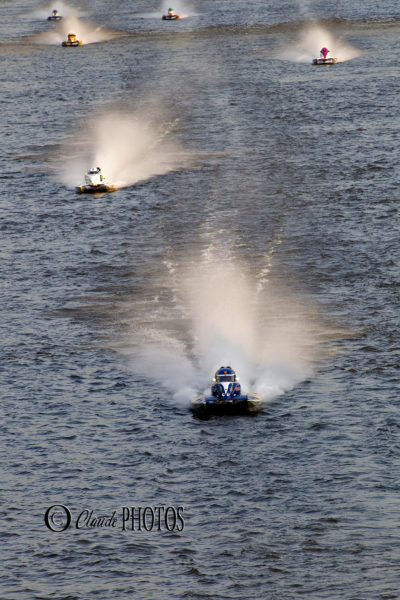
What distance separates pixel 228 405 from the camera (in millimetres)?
83938

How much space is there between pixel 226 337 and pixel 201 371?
25.2ft

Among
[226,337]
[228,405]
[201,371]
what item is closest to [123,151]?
[226,337]

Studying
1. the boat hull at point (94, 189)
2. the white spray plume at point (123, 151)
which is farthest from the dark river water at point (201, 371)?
the boat hull at point (94, 189)

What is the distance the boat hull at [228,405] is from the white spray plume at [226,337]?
1.95 m

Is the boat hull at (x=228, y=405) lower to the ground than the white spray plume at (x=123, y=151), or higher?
lower

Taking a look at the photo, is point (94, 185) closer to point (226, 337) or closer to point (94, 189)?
point (94, 189)

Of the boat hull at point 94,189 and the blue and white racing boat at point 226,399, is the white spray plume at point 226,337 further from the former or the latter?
the boat hull at point 94,189

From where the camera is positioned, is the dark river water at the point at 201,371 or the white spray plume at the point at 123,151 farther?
the white spray plume at the point at 123,151

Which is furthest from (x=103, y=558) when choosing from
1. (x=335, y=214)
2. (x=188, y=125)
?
(x=188, y=125)

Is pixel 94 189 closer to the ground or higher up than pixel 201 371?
higher up

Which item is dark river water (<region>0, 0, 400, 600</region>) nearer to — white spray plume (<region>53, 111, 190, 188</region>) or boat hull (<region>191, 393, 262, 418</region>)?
white spray plume (<region>53, 111, 190, 188</region>)

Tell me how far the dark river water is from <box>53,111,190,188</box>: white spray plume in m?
0.67

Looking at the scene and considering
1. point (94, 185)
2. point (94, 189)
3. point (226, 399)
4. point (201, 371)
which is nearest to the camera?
point (226, 399)

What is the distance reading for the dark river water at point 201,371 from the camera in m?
67.9
